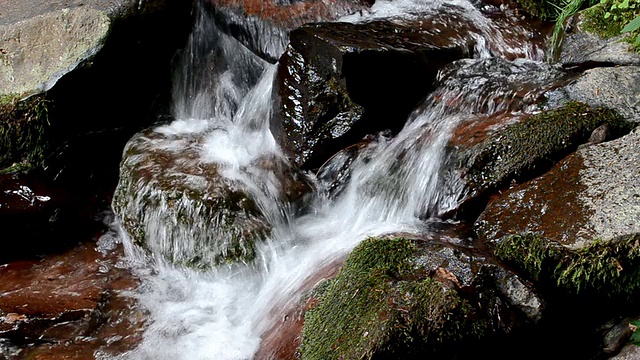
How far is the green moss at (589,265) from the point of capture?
116 inches

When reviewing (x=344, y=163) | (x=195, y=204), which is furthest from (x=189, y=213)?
(x=344, y=163)

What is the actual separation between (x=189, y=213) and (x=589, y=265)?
2622mm

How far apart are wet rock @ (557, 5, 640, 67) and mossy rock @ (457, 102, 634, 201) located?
3.16 feet

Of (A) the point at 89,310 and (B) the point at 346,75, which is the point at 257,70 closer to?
(B) the point at 346,75

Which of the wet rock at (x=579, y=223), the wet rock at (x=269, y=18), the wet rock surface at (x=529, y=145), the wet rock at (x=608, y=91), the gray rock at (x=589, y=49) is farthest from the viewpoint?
the wet rock at (x=269, y=18)

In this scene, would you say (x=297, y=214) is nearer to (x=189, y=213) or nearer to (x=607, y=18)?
(x=189, y=213)

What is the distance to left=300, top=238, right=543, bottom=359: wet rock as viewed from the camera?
2.61m

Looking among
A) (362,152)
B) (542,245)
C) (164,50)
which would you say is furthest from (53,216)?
(542,245)

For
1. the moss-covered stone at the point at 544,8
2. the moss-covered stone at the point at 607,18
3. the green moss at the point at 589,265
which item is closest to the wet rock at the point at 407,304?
the green moss at the point at 589,265

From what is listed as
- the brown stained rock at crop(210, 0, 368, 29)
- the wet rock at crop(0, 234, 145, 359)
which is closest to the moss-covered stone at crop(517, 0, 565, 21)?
the brown stained rock at crop(210, 0, 368, 29)

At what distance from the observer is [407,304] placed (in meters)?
2.67

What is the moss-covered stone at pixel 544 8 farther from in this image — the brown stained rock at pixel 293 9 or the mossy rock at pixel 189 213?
the mossy rock at pixel 189 213

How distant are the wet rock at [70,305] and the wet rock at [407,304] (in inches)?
59.7

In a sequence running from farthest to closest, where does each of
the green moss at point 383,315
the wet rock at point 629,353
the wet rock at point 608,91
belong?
the wet rock at point 608,91 → the wet rock at point 629,353 → the green moss at point 383,315
